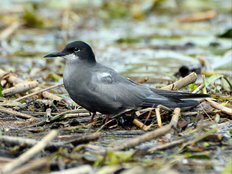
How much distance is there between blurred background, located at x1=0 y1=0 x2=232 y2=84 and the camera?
311 inches

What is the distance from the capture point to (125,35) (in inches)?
458

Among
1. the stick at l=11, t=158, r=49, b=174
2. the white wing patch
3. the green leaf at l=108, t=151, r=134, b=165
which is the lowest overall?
the green leaf at l=108, t=151, r=134, b=165

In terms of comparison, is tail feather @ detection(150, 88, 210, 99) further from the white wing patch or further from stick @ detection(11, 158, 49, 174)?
stick @ detection(11, 158, 49, 174)

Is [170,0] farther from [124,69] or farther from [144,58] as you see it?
[124,69]

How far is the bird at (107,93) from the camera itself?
4086mm

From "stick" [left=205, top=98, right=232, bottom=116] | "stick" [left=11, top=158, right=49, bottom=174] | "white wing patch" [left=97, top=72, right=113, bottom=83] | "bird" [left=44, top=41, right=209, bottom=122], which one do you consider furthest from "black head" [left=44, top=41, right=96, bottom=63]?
"stick" [left=11, top=158, right=49, bottom=174]

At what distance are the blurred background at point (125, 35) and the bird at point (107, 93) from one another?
152 cm

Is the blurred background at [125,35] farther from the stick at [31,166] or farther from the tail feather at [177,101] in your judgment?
the stick at [31,166]

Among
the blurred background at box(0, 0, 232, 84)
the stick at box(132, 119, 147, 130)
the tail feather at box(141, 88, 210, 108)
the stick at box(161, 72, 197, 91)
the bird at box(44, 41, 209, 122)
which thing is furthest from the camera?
the blurred background at box(0, 0, 232, 84)

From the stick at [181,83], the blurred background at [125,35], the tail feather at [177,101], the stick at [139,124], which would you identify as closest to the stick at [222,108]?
the tail feather at [177,101]

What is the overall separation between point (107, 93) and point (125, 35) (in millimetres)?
7741

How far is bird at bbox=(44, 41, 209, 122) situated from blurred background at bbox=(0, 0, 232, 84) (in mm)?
1523

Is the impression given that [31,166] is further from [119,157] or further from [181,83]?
[181,83]

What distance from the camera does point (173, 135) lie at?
372 centimetres
